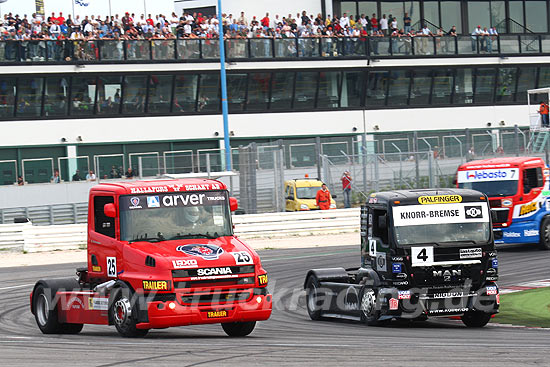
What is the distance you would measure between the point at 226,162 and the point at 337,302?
1907cm

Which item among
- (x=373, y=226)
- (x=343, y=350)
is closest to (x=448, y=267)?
(x=373, y=226)

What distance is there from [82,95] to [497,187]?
24.2 meters

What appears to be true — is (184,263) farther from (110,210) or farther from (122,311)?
(110,210)

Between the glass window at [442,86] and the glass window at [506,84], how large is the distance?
124 inches

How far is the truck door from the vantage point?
13.2 m

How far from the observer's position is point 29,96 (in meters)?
42.6

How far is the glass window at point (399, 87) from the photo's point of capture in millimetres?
50312

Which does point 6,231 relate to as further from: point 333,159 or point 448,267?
point 448,267

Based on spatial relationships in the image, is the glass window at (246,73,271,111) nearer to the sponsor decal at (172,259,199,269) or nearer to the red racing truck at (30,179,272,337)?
the red racing truck at (30,179,272,337)

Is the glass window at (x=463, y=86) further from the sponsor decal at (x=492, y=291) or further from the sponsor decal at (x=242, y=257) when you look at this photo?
the sponsor decal at (x=242, y=257)

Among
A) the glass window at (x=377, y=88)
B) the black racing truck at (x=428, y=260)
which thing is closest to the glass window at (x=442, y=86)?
the glass window at (x=377, y=88)

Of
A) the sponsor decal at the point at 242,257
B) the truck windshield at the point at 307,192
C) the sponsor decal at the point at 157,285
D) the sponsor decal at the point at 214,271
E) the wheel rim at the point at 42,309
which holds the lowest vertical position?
the truck windshield at the point at 307,192

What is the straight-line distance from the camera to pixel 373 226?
14.8 meters

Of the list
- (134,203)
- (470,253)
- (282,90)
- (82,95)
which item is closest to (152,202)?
(134,203)
